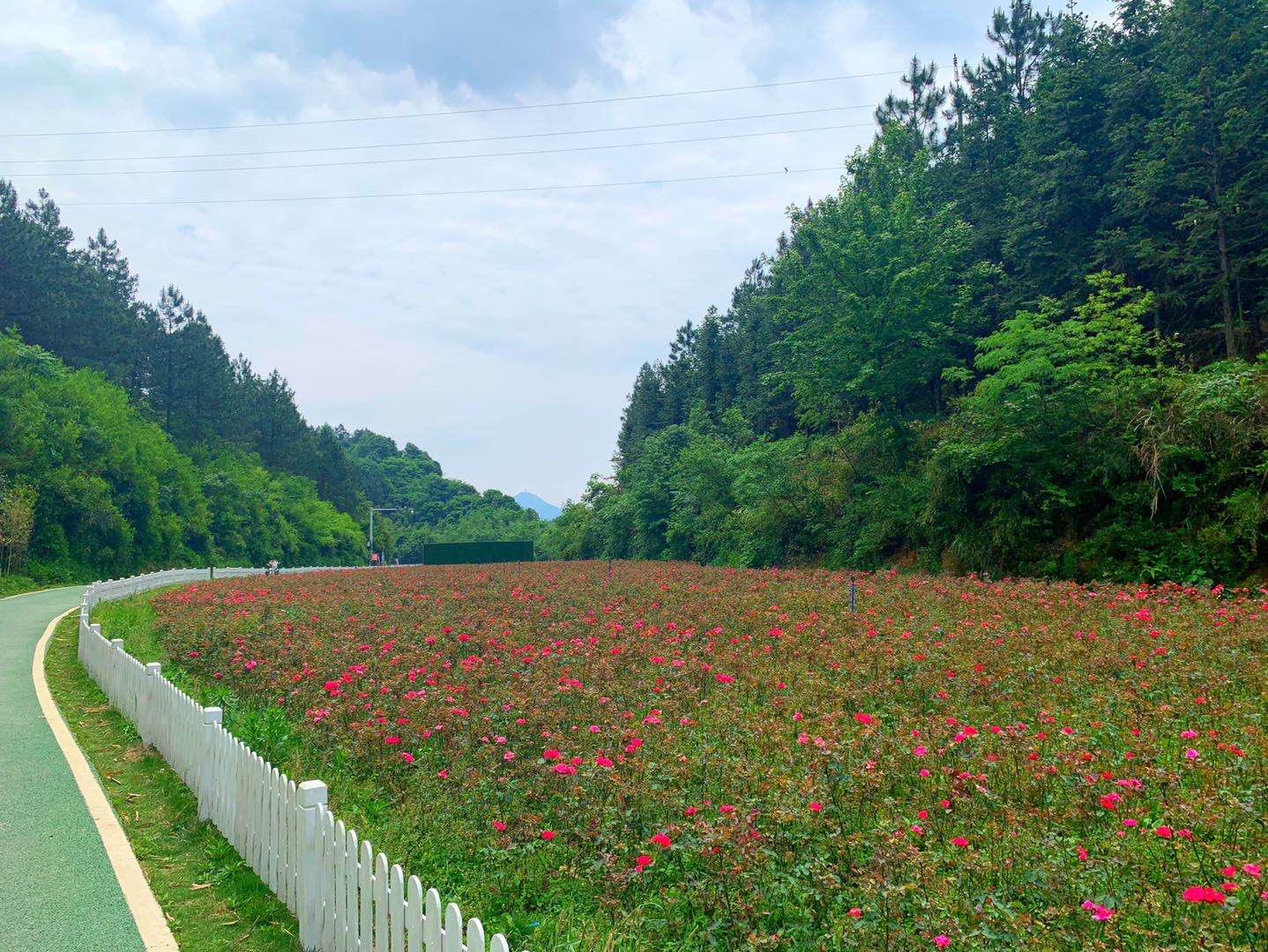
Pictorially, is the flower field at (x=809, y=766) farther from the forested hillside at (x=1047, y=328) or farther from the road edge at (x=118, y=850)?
the forested hillside at (x=1047, y=328)

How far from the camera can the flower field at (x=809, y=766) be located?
3.49m

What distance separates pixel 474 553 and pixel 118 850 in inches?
1629

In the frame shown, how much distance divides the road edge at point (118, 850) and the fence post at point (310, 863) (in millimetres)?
702

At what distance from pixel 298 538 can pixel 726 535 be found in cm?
4424

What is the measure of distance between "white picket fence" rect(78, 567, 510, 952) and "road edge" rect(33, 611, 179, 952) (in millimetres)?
551

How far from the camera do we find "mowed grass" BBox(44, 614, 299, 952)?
4.21 m

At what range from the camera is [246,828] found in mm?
4992

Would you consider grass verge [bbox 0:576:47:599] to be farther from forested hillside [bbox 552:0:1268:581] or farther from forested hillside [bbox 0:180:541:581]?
forested hillside [bbox 552:0:1268:581]

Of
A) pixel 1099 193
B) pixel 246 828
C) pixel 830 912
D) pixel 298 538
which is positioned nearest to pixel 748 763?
pixel 830 912

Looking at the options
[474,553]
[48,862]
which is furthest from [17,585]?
[48,862]

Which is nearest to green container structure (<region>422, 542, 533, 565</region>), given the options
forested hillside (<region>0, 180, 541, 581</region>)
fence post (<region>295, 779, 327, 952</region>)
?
forested hillside (<region>0, 180, 541, 581</region>)

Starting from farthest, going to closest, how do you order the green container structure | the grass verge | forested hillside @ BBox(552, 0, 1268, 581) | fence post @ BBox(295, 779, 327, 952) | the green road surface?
the green container structure
the grass verge
forested hillside @ BBox(552, 0, 1268, 581)
the green road surface
fence post @ BBox(295, 779, 327, 952)

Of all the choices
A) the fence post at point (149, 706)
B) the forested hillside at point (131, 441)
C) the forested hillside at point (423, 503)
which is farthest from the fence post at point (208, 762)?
the forested hillside at point (423, 503)

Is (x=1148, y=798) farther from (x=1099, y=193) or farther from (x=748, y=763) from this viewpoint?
(x=1099, y=193)
